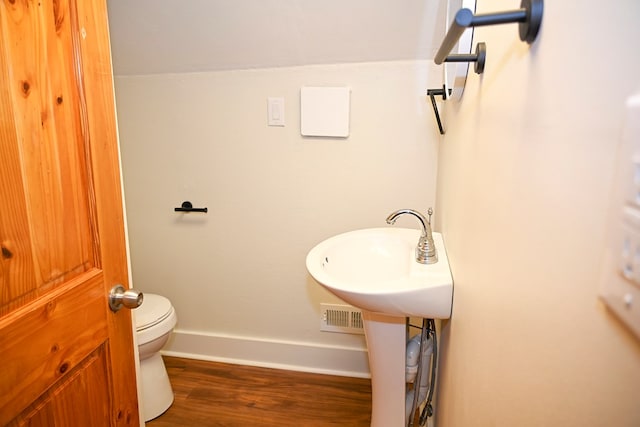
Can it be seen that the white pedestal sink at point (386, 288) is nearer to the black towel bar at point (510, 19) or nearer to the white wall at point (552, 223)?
the white wall at point (552, 223)

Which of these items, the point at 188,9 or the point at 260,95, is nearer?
the point at 188,9

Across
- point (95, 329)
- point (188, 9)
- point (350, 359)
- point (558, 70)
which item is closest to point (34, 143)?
point (95, 329)

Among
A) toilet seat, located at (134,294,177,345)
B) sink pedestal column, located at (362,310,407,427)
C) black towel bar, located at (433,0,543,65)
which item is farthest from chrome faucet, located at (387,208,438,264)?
toilet seat, located at (134,294,177,345)

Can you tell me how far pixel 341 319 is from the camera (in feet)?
6.51

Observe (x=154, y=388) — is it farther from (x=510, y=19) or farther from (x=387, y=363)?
(x=510, y=19)

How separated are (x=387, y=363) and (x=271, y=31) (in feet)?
4.79

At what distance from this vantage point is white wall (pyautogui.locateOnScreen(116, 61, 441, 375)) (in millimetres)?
1779

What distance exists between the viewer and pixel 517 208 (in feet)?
1.69

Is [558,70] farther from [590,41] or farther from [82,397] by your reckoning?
[82,397]

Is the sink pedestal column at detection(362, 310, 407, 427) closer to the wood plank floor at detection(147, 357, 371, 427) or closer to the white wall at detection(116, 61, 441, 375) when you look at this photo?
the wood plank floor at detection(147, 357, 371, 427)

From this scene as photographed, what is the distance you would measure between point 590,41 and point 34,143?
772 mm

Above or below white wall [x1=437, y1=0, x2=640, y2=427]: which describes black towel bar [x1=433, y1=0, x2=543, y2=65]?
above

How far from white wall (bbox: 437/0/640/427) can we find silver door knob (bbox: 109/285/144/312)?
0.73 metres

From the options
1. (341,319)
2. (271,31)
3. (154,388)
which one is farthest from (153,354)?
(271,31)
